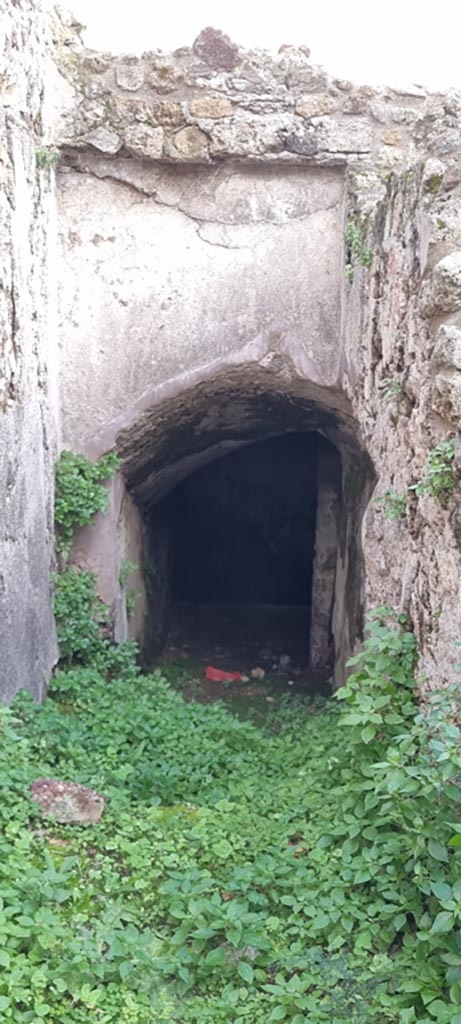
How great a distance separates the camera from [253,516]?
9.66 meters

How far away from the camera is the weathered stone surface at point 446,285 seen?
9.66 ft

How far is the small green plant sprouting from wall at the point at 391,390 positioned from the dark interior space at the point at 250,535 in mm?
4986

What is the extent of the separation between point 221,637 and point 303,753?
4049 mm

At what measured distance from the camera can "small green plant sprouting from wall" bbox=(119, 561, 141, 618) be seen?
5.48m

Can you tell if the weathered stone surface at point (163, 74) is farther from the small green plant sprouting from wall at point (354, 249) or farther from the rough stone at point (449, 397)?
the rough stone at point (449, 397)

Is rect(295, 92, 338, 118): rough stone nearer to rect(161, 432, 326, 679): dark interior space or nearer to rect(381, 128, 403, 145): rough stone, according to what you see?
rect(381, 128, 403, 145): rough stone

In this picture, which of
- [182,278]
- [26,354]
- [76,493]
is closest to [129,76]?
[182,278]

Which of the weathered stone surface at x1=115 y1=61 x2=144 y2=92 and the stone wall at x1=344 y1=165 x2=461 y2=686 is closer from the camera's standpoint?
the stone wall at x1=344 y1=165 x2=461 y2=686

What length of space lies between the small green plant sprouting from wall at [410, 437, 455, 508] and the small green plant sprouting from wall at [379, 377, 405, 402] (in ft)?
2.77

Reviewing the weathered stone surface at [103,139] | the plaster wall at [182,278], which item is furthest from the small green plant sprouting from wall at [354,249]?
the weathered stone surface at [103,139]

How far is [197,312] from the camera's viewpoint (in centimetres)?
508

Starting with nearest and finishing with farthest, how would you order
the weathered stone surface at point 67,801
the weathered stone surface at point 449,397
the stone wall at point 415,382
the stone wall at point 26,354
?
the weathered stone surface at point 449,397
the stone wall at point 415,382
the weathered stone surface at point 67,801
the stone wall at point 26,354

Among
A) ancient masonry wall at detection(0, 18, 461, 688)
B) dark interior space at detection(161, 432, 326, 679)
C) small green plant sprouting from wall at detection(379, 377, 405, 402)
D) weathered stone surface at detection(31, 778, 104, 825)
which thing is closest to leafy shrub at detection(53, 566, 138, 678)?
ancient masonry wall at detection(0, 18, 461, 688)

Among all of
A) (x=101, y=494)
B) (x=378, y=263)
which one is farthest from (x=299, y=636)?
(x=378, y=263)
